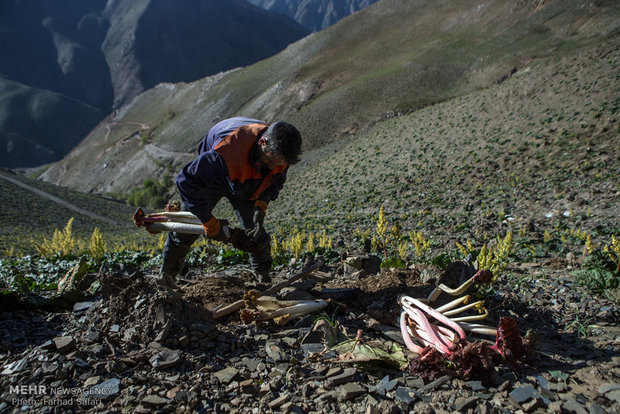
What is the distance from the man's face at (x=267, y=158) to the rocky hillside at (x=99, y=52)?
125 meters

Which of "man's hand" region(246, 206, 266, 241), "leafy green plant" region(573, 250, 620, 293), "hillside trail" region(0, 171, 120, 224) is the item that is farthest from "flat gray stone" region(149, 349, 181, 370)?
"hillside trail" region(0, 171, 120, 224)

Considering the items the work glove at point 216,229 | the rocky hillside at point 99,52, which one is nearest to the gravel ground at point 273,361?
the work glove at point 216,229

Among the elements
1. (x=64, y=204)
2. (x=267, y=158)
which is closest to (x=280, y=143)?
(x=267, y=158)

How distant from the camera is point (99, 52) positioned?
5640 inches

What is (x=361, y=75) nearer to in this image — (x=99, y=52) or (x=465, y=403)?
(x=465, y=403)

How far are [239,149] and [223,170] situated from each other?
26cm

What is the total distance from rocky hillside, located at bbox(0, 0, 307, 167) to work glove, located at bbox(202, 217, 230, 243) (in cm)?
12496

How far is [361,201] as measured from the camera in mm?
15234

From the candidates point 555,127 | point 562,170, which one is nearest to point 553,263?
point 562,170

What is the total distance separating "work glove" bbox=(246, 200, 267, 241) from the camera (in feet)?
12.8

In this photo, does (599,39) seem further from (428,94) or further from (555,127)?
(555,127)

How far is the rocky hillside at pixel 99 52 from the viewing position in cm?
11162

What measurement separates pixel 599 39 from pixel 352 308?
33.0 metres

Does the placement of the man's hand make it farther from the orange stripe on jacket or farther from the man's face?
the man's face
